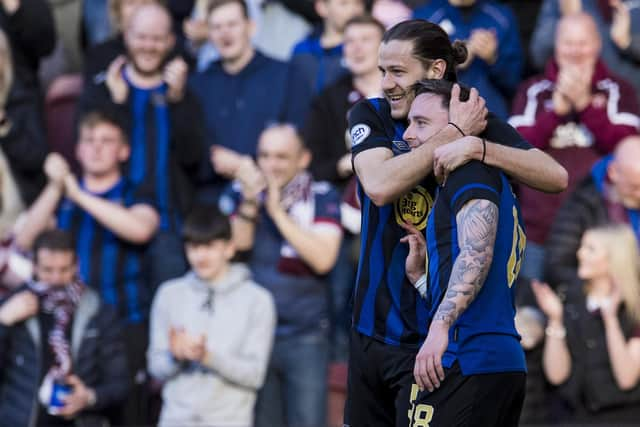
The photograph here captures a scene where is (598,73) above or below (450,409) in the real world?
above

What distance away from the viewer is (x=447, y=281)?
4355 mm

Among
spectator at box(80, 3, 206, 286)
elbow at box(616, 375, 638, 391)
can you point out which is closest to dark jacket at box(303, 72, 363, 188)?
spectator at box(80, 3, 206, 286)

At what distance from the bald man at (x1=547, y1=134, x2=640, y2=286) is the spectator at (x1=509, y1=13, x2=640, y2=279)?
17cm

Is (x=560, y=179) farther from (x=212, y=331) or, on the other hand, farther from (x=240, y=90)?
(x=240, y=90)

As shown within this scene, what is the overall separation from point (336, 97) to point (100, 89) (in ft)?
5.60

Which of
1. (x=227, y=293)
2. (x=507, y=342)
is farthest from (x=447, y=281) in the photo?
(x=227, y=293)

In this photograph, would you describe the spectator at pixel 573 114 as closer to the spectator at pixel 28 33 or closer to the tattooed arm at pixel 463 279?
the spectator at pixel 28 33

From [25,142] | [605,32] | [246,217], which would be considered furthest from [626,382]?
[25,142]

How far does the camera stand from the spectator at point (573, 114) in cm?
861

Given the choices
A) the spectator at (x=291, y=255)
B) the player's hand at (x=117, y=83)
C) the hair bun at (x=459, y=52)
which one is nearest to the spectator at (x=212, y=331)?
the spectator at (x=291, y=255)

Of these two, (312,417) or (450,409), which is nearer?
(450,409)

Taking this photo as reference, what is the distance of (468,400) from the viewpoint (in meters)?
4.30

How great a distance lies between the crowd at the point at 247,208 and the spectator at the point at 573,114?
0.02 m

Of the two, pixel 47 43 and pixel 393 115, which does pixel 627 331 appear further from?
pixel 47 43
